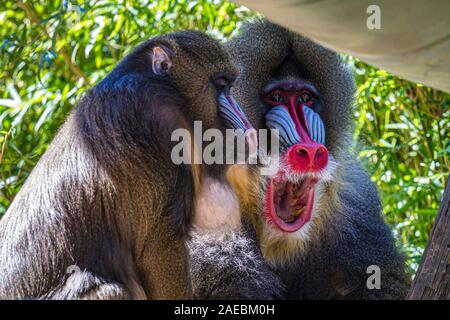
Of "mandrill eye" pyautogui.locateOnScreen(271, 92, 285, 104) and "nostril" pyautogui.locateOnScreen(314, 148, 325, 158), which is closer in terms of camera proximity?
"nostril" pyautogui.locateOnScreen(314, 148, 325, 158)

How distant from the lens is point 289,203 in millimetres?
4453

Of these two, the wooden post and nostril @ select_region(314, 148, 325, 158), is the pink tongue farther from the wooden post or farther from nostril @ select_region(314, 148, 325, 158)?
the wooden post

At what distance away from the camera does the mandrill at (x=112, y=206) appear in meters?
3.51

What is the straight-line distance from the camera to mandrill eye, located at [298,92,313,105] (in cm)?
463

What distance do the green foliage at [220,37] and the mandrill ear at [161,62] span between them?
180 cm

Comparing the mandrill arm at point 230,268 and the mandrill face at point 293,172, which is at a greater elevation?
the mandrill face at point 293,172

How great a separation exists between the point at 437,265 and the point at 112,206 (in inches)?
50.9

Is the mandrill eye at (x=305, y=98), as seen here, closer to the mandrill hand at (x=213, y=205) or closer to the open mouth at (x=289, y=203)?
the open mouth at (x=289, y=203)

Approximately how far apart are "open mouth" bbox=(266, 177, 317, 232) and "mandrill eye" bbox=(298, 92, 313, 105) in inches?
19.4

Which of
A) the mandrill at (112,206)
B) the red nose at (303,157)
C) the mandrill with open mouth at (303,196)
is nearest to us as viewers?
the mandrill at (112,206)

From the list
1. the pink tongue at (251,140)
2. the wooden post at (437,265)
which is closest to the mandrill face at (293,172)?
the pink tongue at (251,140)

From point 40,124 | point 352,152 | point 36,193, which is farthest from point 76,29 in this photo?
point 36,193

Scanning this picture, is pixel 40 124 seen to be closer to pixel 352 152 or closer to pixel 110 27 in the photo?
pixel 110 27

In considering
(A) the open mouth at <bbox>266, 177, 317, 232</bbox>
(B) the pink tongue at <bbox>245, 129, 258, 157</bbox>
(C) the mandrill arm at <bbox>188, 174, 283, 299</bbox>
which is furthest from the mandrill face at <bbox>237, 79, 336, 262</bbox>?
(B) the pink tongue at <bbox>245, 129, 258, 157</bbox>
